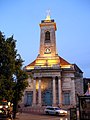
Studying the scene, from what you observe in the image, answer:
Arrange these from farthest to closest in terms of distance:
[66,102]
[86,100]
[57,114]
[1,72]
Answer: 1. [66,102]
2. [57,114]
3. [1,72]
4. [86,100]

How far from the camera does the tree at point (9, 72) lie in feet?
71.9

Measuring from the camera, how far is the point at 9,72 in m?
22.7

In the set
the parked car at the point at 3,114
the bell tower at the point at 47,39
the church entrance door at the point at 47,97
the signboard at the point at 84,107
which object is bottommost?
the parked car at the point at 3,114

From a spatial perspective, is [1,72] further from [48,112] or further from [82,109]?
[48,112]

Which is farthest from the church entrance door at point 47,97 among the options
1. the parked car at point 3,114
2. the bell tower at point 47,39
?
the parked car at point 3,114

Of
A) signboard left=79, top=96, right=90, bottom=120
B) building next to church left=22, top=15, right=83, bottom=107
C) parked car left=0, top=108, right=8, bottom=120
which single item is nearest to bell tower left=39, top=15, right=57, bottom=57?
building next to church left=22, top=15, right=83, bottom=107

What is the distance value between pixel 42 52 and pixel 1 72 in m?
39.9

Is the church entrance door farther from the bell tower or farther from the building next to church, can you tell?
the bell tower

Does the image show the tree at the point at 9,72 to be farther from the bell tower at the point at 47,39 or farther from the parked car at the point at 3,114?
the bell tower at the point at 47,39

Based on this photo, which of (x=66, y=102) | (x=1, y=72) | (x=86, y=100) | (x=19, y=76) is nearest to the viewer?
(x=86, y=100)

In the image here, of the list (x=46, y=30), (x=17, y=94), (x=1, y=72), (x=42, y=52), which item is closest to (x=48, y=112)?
(x=17, y=94)

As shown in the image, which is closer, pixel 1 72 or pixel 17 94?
pixel 1 72

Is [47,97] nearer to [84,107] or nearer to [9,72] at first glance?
[9,72]

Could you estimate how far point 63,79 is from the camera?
57906 mm
